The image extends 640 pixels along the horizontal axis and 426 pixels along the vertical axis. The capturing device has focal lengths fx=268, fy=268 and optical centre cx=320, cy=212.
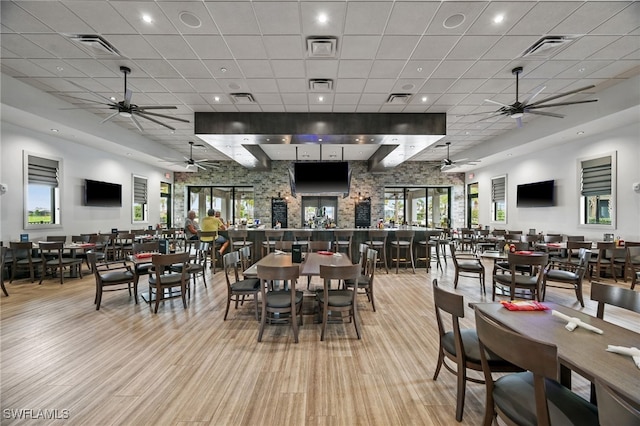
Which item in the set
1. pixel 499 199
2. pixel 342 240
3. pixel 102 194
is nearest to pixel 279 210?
pixel 342 240

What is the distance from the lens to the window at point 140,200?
32.2ft

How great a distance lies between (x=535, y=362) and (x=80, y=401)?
3181mm

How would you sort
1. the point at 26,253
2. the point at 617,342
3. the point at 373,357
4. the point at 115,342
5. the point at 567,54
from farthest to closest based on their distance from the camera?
the point at 26,253, the point at 567,54, the point at 115,342, the point at 373,357, the point at 617,342

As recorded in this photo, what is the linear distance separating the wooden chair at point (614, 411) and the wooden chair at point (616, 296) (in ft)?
5.17

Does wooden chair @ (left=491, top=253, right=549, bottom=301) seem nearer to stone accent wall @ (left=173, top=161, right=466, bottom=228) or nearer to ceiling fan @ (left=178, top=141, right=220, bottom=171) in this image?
stone accent wall @ (left=173, top=161, right=466, bottom=228)

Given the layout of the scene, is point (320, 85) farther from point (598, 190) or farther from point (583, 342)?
point (598, 190)

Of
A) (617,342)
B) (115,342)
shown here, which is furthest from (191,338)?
(617,342)

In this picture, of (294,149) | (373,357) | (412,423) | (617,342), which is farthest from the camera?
(294,149)

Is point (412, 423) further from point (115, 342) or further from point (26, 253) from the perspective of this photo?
point (26, 253)

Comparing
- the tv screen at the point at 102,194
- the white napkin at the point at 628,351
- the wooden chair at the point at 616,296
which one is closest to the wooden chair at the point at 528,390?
the white napkin at the point at 628,351

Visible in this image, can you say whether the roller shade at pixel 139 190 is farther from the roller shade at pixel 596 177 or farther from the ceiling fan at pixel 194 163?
the roller shade at pixel 596 177

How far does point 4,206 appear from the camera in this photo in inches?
229

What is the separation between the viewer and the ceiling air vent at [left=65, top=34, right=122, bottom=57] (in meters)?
3.59

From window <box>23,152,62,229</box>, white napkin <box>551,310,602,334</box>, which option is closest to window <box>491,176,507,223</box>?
A: white napkin <box>551,310,602,334</box>
